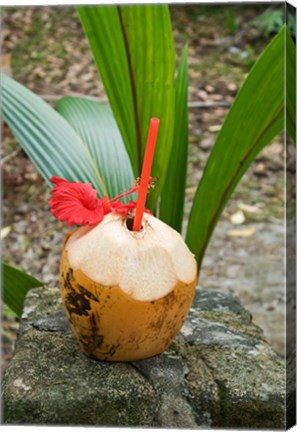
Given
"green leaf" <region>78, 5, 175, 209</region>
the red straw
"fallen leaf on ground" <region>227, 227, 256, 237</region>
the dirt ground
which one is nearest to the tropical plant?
"green leaf" <region>78, 5, 175, 209</region>

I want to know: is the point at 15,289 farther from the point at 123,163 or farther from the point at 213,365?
the point at 213,365

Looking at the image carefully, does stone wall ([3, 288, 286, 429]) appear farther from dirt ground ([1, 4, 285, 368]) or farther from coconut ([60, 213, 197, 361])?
dirt ground ([1, 4, 285, 368])

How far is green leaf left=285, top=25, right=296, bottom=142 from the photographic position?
855mm

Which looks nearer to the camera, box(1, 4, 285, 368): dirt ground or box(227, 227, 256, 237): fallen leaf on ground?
box(1, 4, 285, 368): dirt ground

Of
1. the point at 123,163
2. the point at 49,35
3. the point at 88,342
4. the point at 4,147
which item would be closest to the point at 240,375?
the point at 88,342

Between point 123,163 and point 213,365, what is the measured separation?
295 mm

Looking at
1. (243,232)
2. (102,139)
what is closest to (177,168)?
(102,139)

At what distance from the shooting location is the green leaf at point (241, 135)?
0.98 metres

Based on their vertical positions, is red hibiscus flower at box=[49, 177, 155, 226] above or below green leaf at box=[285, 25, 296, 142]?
below

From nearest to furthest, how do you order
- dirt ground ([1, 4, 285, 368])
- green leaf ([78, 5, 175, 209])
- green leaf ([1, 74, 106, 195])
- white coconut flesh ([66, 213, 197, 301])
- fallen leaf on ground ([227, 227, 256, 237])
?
1. white coconut flesh ([66, 213, 197, 301])
2. green leaf ([78, 5, 175, 209])
3. green leaf ([1, 74, 106, 195])
4. dirt ground ([1, 4, 285, 368])
5. fallen leaf on ground ([227, 227, 256, 237])

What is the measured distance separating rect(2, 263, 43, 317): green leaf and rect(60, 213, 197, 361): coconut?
28cm

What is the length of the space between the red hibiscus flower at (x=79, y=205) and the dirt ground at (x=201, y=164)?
2.32ft

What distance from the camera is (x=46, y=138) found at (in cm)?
105

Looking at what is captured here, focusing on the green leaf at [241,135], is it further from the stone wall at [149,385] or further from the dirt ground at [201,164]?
the dirt ground at [201,164]
